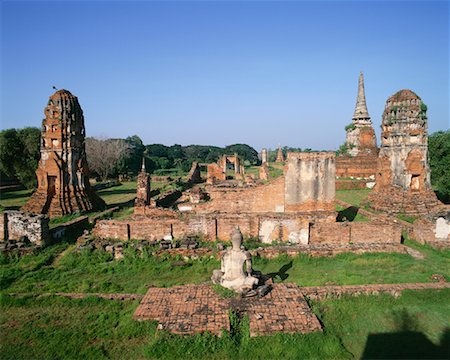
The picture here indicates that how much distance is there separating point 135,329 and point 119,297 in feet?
5.46

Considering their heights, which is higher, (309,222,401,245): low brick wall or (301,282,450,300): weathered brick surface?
(309,222,401,245): low brick wall

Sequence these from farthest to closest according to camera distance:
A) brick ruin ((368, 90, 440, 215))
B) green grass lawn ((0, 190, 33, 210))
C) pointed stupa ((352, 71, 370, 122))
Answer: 1. pointed stupa ((352, 71, 370, 122))
2. green grass lawn ((0, 190, 33, 210))
3. brick ruin ((368, 90, 440, 215))

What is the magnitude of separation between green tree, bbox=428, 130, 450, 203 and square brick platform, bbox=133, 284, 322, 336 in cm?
1613

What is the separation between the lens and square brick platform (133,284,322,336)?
705 centimetres

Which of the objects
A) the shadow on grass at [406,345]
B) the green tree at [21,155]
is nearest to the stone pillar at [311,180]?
the shadow on grass at [406,345]

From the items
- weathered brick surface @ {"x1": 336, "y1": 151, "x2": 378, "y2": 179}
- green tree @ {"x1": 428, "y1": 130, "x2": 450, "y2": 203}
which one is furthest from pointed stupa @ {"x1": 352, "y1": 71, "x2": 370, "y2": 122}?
green tree @ {"x1": 428, "y1": 130, "x2": 450, "y2": 203}

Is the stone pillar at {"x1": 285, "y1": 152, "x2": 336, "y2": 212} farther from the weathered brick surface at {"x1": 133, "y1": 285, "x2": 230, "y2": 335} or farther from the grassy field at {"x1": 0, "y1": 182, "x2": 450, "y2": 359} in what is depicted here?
the weathered brick surface at {"x1": 133, "y1": 285, "x2": 230, "y2": 335}

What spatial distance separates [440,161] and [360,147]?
13.1m

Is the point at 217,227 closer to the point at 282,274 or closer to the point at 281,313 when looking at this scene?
the point at 282,274

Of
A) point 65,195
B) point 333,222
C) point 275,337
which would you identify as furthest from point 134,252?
point 65,195

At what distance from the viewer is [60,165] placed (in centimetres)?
1959

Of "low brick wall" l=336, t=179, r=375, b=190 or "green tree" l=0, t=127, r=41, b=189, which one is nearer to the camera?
"low brick wall" l=336, t=179, r=375, b=190

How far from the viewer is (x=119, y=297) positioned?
8711mm

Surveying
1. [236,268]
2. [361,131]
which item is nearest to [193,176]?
[361,131]
